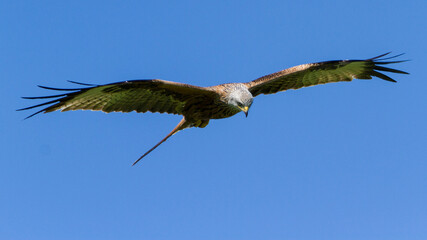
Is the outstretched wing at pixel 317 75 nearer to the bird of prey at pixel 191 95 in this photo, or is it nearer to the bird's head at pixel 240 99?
the bird of prey at pixel 191 95

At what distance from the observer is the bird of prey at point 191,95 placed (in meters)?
8.57

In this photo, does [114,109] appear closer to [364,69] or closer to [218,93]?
[218,93]

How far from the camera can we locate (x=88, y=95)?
28.4ft

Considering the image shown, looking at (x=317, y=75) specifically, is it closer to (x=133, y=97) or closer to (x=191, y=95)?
(x=191, y=95)

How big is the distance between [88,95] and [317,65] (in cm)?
398

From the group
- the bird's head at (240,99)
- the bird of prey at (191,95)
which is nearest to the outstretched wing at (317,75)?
the bird of prey at (191,95)

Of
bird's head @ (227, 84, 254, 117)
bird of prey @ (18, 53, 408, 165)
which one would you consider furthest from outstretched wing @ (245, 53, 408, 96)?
bird's head @ (227, 84, 254, 117)

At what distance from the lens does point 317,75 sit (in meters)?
10.3

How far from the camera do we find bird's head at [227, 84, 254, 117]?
8625mm

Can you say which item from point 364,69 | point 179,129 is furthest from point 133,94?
point 364,69

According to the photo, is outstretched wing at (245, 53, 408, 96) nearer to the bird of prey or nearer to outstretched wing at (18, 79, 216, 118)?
the bird of prey

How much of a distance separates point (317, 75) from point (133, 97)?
3498 millimetres

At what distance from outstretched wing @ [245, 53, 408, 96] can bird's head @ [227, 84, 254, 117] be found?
0.81 metres

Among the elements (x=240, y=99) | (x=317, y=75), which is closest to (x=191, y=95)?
(x=240, y=99)
